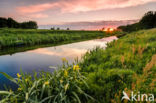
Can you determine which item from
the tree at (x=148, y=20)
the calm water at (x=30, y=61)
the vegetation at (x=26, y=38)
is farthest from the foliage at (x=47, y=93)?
the tree at (x=148, y=20)

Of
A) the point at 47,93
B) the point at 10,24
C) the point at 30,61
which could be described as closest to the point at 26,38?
the point at 30,61

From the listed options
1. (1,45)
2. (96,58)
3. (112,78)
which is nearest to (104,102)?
(112,78)

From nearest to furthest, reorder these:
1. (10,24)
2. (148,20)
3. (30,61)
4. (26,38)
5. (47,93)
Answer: (47,93) → (30,61) → (26,38) → (148,20) → (10,24)

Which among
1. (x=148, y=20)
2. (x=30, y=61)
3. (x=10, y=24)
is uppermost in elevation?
(x=10, y=24)

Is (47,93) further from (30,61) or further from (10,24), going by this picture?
(10,24)

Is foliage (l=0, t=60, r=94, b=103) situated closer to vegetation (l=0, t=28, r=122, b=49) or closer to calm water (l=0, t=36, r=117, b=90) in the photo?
calm water (l=0, t=36, r=117, b=90)

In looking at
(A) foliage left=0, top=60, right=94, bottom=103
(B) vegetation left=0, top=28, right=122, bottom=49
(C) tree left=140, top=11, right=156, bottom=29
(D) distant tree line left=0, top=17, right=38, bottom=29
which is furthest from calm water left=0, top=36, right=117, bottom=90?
(D) distant tree line left=0, top=17, right=38, bottom=29

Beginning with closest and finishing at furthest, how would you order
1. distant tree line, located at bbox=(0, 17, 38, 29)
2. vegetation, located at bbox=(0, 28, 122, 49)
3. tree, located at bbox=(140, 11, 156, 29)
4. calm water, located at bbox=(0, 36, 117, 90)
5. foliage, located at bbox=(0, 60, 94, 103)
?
1. foliage, located at bbox=(0, 60, 94, 103)
2. calm water, located at bbox=(0, 36, 117, 90)
3. vegetation, located at bbox=(0, 28, 122, 49)
4. tree, located at bbox=(140, 11, 156, 29)
5. distant tree line, located at bbox=(0, 17, 38, 29)

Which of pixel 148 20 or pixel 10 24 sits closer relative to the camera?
pixel 148 20

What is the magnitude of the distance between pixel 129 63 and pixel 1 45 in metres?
19.2

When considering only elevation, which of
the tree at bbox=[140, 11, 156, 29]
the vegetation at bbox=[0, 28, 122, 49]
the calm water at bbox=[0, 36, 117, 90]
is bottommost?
the calm water at bbox=[0, 36, 117, 90]

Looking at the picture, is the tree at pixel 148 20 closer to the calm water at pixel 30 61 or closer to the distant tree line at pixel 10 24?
the calm water at pixel 30 61

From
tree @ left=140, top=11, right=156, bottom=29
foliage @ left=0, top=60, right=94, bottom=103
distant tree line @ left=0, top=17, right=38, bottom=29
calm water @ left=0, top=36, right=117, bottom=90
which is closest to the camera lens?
foliage @ left=0, top=60, right=94, bottom=103

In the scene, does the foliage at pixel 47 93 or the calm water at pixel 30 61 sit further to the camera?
the calm water at pixel 30 61
